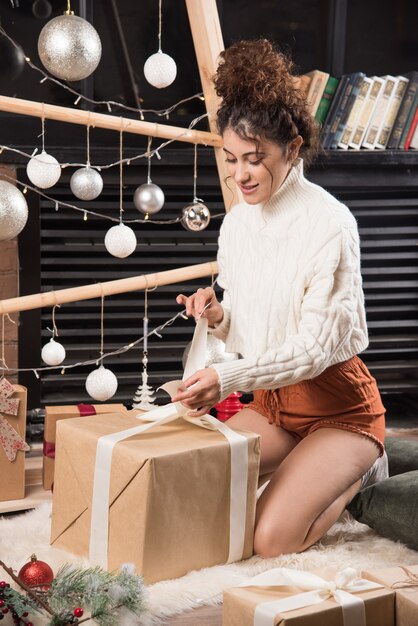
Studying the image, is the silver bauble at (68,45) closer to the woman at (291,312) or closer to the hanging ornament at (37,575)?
the woman at (291,312)

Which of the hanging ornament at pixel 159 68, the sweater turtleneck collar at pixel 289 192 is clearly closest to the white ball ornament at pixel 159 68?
the hanging ornament at pixel 159 68

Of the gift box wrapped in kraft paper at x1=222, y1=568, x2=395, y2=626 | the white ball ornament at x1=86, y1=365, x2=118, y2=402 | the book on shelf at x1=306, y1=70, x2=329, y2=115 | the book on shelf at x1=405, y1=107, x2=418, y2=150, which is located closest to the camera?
the gift box wrapped in kraft paper at x1=222, y1=568, x2=395, y2=626

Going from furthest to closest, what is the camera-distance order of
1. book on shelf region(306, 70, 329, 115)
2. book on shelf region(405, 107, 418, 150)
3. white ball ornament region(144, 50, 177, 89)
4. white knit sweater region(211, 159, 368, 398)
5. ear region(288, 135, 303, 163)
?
book on shelf region(405, 107, 418, 150), book on shelf region(306, 70, 329, 115), white ball ornament region(144, 50, 177, 89), ear region(288, 135, 303, 163), white knit sweater region(211, 159, 368, 398)

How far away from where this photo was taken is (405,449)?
2.69 meters

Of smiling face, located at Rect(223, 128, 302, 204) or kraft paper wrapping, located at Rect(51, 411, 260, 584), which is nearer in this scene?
kraft paper wrapping, located at Rect(51, 411, 260, 584)

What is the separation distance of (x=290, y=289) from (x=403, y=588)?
802 mm

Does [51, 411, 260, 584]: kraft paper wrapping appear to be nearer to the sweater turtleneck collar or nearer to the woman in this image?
the woman

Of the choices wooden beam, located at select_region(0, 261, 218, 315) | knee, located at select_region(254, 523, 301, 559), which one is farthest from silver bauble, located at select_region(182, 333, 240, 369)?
knee, located at select_region(254, 523, 301, 559)

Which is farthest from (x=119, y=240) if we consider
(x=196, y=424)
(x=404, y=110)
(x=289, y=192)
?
(x=404, y=110)

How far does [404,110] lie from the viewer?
11.4ft

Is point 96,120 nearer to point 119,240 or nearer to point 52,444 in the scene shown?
point 119,240

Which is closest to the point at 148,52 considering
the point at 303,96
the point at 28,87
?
the point at 28,87

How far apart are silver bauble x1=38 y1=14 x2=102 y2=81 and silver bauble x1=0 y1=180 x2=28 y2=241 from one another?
1.05 ft

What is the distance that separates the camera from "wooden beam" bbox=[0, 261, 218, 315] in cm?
261
